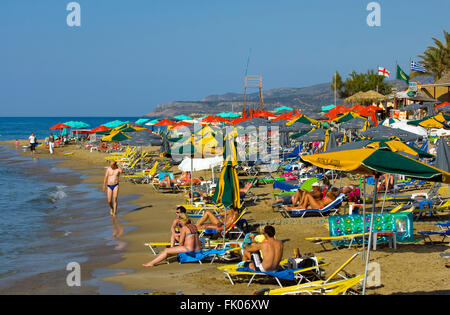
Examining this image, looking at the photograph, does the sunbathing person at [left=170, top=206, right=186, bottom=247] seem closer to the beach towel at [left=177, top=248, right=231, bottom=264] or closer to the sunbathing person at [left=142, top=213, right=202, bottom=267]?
the sunbathing person at [left=142, top=213, right=202, bottom=267]

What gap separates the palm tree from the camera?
4153 centimetres

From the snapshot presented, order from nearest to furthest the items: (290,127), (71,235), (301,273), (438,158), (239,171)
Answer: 1. (301,273)
2. (438,158)
3. (71,235)
4. (239,171)
5. (290,127)

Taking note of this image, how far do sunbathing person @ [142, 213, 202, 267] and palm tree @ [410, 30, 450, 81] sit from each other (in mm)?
37658

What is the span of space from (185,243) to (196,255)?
0.26 metres

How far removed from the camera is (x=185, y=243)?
8414 mm

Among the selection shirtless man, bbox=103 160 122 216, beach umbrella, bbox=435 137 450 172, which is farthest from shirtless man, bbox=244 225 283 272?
shirtless man, bbox=103 160 122 216

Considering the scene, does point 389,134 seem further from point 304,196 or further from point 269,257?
point 269,257

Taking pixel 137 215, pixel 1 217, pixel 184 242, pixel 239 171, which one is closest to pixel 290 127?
pixel 239 171

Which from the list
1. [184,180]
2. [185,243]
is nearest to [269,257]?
[185,243]

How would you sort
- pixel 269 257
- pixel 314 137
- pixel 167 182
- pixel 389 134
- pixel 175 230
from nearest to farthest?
pixel 269 257, pixel 175 230, pixel 389 134, pixel 314 137, pixel 167 182

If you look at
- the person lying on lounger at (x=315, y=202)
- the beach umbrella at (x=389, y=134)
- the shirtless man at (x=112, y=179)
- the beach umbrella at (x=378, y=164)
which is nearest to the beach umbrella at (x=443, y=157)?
the person lying on lounger at (x=315, y=202)

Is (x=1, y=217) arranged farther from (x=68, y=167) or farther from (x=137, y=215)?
(x=68, y=167)
